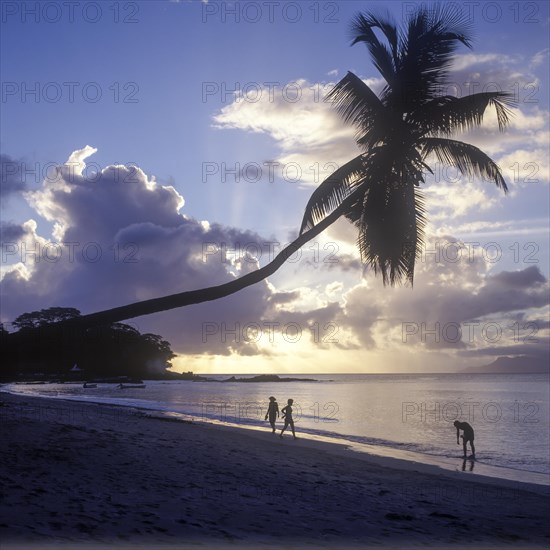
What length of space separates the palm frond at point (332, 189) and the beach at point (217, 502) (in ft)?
15.9

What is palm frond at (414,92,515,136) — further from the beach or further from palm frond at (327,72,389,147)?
the beach

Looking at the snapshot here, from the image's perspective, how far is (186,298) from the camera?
725 cm

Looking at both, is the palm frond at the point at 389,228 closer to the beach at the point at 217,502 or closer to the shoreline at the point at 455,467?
the beach at the point at 217,502

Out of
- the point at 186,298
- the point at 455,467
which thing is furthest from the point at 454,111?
the point at 455,467

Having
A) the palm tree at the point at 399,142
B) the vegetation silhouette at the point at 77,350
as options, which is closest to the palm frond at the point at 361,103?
the palm tree at the point at 399,142

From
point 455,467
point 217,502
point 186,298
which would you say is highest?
point 186,298

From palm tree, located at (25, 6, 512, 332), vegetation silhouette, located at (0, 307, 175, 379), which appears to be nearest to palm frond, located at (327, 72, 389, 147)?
palm tree, located at (25, 6, 512, 332)

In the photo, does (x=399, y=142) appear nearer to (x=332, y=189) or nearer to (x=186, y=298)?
(x=332, y=189)

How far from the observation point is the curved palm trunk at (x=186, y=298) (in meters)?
6.36

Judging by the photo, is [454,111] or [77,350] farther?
[454,111]

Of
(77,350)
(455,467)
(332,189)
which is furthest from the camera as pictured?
(455,467)

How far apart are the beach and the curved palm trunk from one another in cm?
228

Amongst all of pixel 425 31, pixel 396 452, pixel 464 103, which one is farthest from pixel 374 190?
pixel 396 452

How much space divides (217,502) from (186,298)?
131 inches
